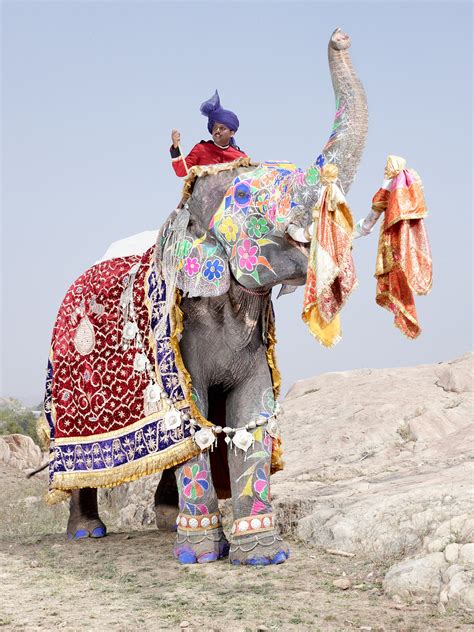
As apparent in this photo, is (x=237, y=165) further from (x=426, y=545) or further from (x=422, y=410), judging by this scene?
(x=422, y=410)

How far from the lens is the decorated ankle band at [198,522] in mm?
5633

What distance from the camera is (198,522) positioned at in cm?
563

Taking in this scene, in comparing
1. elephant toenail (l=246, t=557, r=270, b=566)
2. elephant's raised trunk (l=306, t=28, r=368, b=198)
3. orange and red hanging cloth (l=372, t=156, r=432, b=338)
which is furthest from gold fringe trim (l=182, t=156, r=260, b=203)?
elephant toenail (l=246, t=557, r=270, b=566)

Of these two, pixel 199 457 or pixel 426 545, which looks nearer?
pixel 426 545

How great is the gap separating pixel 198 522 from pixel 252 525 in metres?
0.33

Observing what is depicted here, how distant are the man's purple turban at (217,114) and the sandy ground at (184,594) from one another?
261 cm

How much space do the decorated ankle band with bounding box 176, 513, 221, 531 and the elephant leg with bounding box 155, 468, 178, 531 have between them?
3.94ft

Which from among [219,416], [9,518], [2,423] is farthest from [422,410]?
[2,423]

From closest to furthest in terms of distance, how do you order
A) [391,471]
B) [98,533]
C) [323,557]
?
[323,557]
[98,533]
[391,471]

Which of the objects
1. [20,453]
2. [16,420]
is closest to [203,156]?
[20,453]

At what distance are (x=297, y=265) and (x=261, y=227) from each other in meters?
0.30

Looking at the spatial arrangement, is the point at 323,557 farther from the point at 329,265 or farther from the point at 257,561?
the point at 329,265

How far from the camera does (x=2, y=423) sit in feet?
54.6

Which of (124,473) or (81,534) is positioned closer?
(124,473)
